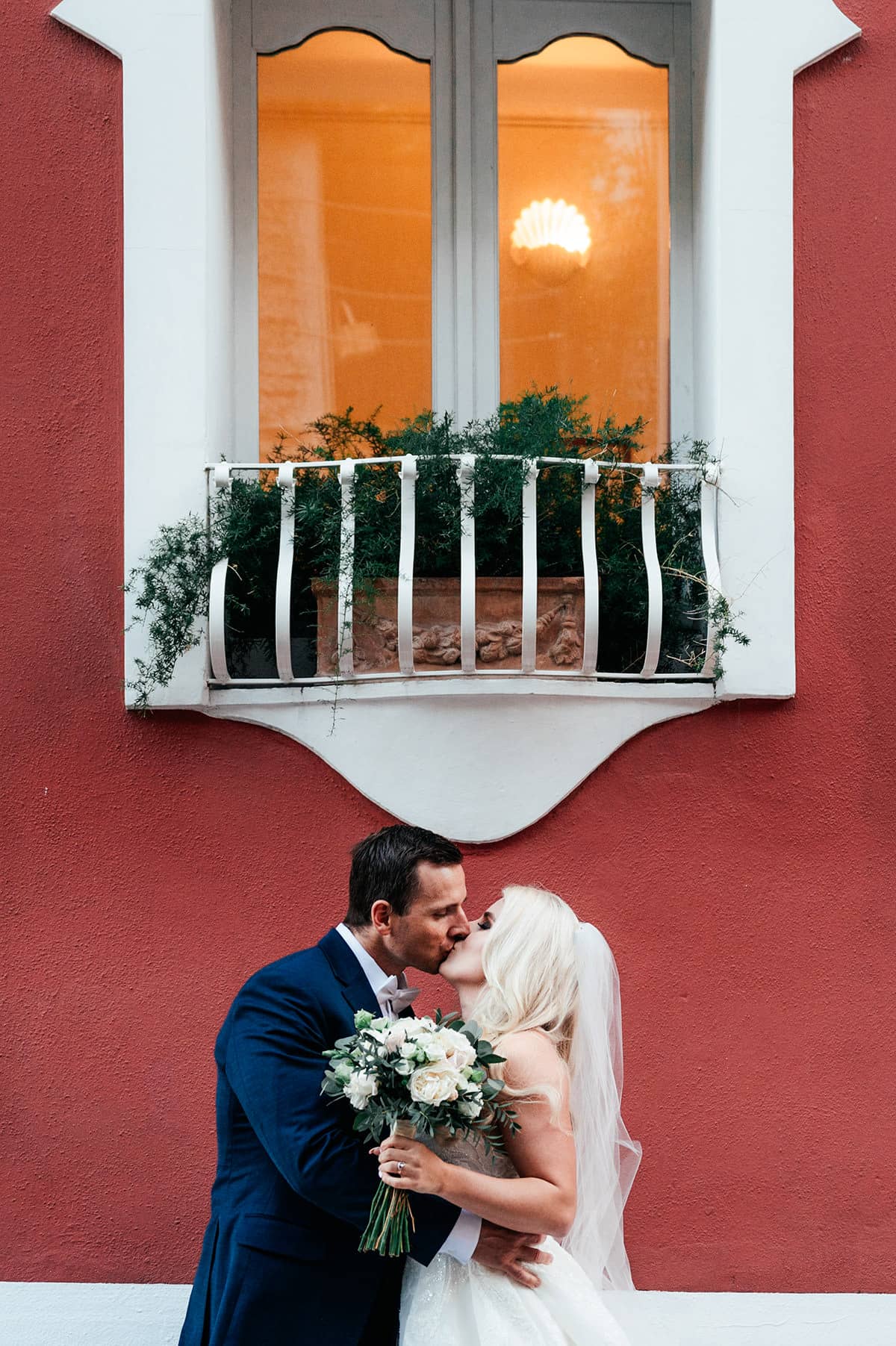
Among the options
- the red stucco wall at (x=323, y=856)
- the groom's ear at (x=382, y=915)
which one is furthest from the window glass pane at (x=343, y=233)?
the groom's ear at (x=382, y=915)

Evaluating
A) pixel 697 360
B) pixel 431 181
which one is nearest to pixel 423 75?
pixel 431 181

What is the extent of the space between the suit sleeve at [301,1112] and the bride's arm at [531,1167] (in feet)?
0.33

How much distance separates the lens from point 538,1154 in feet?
8.91

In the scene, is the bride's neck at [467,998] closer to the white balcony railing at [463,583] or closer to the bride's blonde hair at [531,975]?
the bride's blonde hair at [531,975]

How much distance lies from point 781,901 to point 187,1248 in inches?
69.5

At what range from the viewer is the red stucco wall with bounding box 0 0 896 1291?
3.57m

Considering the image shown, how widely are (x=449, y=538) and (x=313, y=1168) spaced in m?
1.63

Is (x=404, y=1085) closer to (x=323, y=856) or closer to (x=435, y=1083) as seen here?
(x=435, y=1083)

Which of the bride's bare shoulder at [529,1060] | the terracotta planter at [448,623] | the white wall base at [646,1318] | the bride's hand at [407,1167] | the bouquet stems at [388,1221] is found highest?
the terracotta planter at [448,623]

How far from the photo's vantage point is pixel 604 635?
12.5ft

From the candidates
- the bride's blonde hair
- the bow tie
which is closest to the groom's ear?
the bow tie

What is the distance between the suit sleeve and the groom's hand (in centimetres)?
8

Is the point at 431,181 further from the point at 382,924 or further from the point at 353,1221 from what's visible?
the point at 353,1221

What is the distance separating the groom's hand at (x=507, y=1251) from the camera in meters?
2.77
